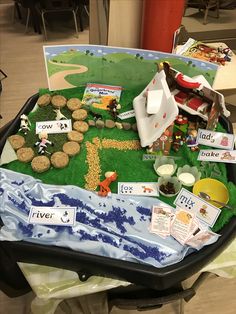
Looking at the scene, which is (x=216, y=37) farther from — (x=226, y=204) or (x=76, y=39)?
(x=226, y=204)

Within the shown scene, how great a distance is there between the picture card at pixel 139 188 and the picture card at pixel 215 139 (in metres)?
0.33

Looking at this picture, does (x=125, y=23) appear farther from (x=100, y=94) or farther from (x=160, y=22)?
(x=100, y=94)

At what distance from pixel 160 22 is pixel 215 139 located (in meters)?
0.57

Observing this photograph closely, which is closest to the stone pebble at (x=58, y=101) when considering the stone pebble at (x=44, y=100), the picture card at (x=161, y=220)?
the stone pebble at (x=44, y=100)

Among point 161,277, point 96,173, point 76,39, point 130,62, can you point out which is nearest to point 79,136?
point 96,173

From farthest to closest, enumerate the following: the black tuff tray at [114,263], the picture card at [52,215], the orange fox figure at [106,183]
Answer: the orange fox figure at [106,183], the picture card at [52,215], the black tuff tray at [114,263]

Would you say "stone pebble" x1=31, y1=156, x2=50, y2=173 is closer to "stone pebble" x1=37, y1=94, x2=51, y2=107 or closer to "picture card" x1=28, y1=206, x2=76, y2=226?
"picture card" x1=28, y1=206, x2=76, y2=226

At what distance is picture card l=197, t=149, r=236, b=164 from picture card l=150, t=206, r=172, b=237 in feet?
1.04

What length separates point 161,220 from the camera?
1.10m

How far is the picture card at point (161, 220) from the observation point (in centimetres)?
107

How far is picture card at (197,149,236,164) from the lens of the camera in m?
1.30

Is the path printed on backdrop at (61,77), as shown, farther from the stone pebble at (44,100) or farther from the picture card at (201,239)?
the picture card at (201,239)

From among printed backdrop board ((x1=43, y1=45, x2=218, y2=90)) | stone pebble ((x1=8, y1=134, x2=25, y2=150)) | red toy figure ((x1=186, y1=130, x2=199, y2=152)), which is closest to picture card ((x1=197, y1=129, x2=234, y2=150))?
Result: red toy figure ((x1=186, y1=130, x2=199, y2=152))

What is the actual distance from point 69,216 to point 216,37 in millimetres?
2825
